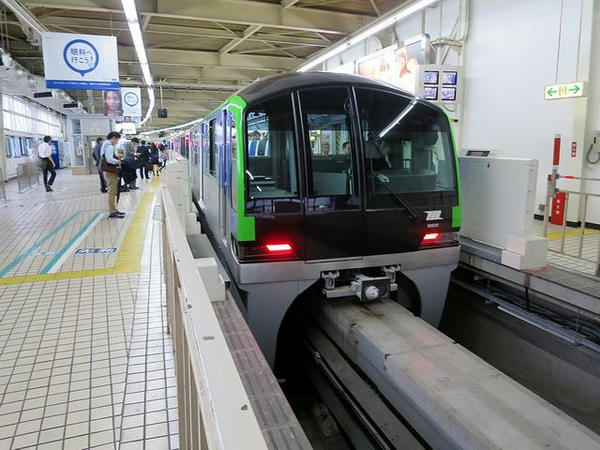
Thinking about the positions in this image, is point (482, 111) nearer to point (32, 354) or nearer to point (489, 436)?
point (489, 436)

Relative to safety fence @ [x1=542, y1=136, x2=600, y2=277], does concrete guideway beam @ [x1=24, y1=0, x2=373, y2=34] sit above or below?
above

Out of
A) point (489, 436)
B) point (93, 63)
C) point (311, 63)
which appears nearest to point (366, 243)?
point (489, 436)

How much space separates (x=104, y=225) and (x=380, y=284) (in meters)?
6.04

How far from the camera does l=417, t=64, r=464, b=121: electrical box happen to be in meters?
7.97

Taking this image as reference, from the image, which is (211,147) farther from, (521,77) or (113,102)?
(113,102)

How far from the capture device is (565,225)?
4.66 metres

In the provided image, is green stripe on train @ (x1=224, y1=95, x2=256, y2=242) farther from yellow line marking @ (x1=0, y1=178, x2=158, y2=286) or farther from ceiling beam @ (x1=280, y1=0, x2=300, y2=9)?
ceiling beam @ (x1=280, y1=0, x2=300, y2=9)

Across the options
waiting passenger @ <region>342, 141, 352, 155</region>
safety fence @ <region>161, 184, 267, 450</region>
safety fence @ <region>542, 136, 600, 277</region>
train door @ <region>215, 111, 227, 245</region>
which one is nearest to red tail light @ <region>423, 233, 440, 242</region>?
waiting passenger @ <region>342, 141, 352, 155</region>

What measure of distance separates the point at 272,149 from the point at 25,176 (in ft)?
42.2

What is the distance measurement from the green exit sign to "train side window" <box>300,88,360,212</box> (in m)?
4.51

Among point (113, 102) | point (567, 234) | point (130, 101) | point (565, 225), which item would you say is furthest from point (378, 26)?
point (113, 102)

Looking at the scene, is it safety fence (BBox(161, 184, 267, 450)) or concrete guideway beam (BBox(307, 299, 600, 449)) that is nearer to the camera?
safety fence (BBox(161, 184, 267, 450))

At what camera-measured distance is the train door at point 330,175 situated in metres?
3.51

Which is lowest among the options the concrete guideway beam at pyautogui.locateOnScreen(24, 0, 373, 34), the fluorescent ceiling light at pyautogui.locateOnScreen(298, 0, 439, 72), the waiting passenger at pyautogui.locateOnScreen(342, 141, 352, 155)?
the waiting passenger at pyautogui.locateOnScreen(342, 141, 352, 155)
